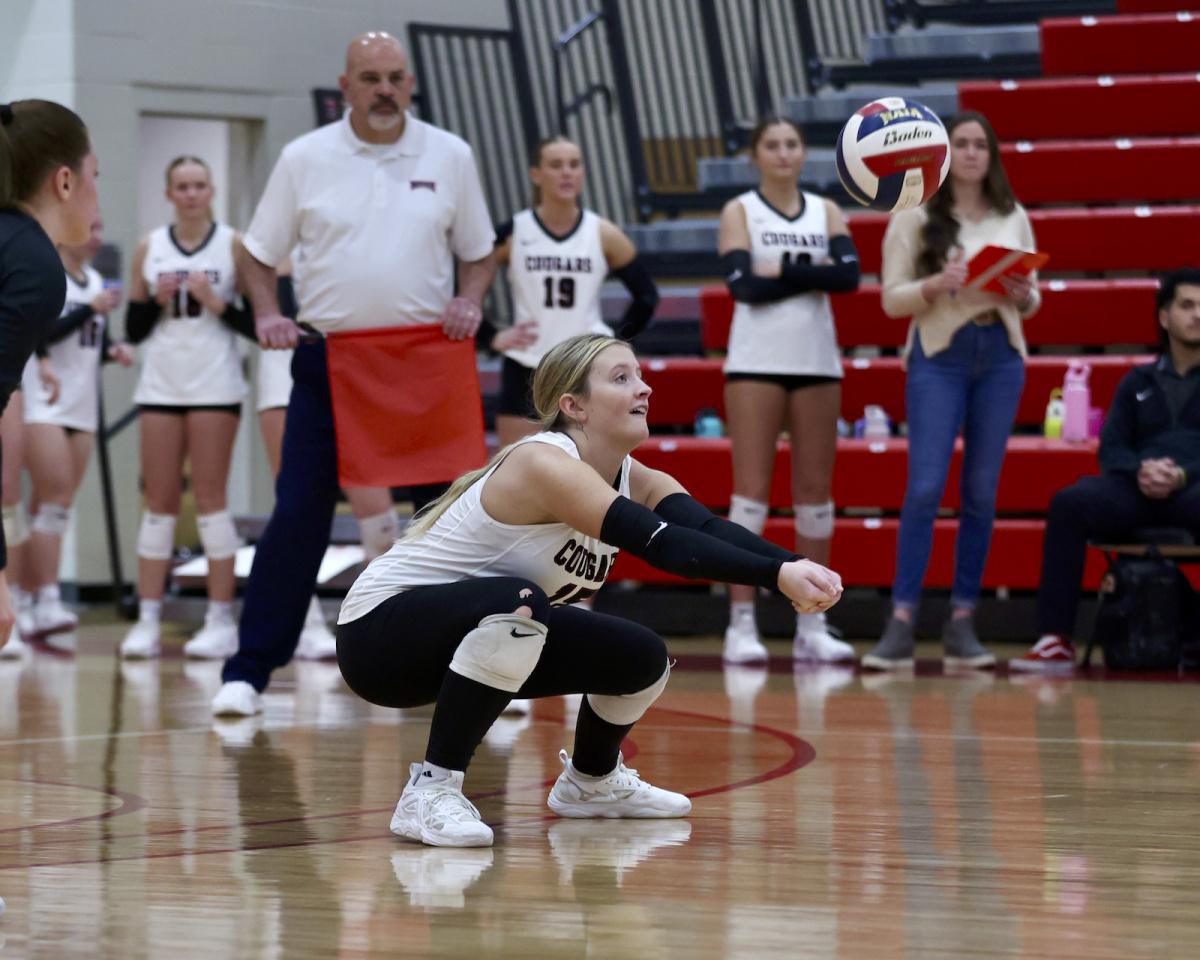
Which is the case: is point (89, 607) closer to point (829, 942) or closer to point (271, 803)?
point (271, 803)

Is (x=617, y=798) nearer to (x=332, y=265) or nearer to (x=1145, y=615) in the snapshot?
(x=332, y=265)

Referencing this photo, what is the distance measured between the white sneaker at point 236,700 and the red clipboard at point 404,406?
0.66 metres

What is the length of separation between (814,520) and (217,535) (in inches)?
93.9

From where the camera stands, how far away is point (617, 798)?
12.6ft

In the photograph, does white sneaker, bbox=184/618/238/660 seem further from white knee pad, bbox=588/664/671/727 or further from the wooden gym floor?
white knee pad, bbox=588/664/671/727

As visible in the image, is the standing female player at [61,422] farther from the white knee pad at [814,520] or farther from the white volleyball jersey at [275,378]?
the white knee pad at [814,520]

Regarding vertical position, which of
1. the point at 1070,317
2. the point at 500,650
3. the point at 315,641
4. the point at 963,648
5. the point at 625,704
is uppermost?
the point at 1070,317

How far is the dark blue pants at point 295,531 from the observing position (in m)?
5.38

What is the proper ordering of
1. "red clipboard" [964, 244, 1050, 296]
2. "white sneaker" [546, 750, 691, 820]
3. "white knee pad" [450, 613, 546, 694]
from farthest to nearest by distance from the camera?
"red clipboard" [964, 244, 1050, 296] < "white sneaker" [546, 750, 691, 820] < "white knee pad" [450, 613, 546, 694]

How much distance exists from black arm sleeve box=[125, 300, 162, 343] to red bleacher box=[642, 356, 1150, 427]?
6.95 ft

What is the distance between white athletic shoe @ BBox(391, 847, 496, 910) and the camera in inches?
119

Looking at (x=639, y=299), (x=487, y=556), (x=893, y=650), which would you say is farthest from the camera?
(x=639, y=299)

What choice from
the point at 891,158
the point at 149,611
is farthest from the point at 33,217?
the point at 149,611

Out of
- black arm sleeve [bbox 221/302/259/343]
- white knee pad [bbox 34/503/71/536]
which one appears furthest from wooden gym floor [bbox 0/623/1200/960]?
white knee pad [bbox 34/503/71/536]
